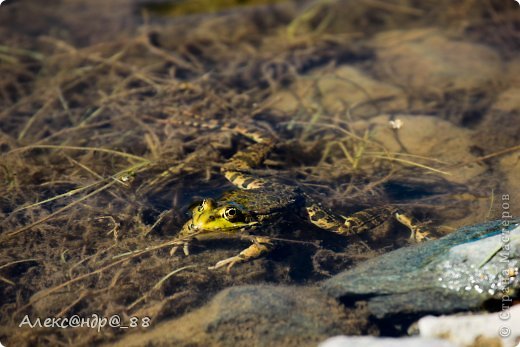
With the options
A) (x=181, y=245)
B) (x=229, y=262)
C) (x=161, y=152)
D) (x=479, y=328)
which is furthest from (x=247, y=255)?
(x=479, y=328)

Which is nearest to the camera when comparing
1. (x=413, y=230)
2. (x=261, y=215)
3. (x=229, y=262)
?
(x=229, y=262)

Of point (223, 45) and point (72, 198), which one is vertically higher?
point (223, 45)

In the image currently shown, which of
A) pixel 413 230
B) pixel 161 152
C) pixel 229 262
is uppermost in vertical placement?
pixel 161 152

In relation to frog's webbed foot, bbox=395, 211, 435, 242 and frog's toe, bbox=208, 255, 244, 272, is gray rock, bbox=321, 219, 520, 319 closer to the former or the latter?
frog's webbed foot, bbox=395, 211, 435, 242

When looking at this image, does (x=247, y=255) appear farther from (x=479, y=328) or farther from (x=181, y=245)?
(x=479, y=328)

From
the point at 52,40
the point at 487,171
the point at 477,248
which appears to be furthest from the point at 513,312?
the point at 52,40

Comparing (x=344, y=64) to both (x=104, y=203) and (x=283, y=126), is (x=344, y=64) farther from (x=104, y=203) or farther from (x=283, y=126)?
(x=104, y=203)
